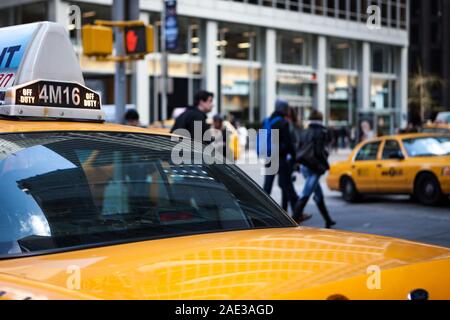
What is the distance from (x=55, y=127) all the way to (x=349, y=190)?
12818 mm

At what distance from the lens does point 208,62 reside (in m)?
40.7

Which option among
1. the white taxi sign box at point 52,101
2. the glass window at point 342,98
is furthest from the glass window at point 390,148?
the glass window at point 342,98

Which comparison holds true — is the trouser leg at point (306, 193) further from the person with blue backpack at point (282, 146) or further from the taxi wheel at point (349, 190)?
the taxi wheel at point (349, 190)

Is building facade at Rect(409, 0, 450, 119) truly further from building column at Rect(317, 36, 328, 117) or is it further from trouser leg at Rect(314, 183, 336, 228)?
trouser leg at Rect(314, 183, 336, 228)

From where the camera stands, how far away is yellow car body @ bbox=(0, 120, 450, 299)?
209 centimetres

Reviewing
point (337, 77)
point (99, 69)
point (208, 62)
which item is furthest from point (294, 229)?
point (337, 77)

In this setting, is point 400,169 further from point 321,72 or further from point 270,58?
point 321,72

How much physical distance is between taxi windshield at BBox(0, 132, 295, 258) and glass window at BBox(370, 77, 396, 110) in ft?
168

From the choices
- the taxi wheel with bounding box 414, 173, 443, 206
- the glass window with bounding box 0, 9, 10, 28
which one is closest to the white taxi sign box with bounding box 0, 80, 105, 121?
the taxi wheel with bounding box 414, 173, 443, 206

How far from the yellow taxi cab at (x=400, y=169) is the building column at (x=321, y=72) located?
32.4 meters

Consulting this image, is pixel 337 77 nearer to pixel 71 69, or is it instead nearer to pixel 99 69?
pixel 99 69

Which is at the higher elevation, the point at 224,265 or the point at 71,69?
the point at 71,69

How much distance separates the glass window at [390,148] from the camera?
593 inches
